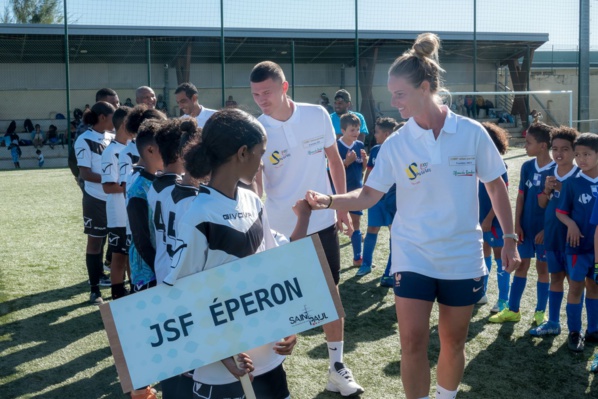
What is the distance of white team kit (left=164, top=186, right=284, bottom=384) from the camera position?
239cm

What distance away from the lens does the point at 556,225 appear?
487 cm

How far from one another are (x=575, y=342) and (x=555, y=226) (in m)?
0.86

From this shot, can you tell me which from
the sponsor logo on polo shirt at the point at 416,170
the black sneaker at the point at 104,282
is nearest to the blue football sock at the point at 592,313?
the sponsor logo on polo shirt at the point at 416,170

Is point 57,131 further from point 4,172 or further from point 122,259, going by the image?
point 122,259

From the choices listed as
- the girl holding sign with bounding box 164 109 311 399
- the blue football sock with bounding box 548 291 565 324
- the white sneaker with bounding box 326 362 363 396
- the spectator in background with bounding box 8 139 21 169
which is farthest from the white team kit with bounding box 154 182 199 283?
the spectator in background with bounding box 8 139 21 169

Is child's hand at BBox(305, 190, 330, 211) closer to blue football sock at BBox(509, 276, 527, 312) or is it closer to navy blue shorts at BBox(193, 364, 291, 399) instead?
navy blue shorts at BBox(193, 364, 291, 399)

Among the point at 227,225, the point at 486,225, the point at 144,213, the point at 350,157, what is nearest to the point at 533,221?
the point at 486,225

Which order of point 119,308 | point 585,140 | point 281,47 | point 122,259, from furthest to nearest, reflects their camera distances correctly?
1. point 281,47
2. point 122,259
3. point 585,140
4. point 119,308

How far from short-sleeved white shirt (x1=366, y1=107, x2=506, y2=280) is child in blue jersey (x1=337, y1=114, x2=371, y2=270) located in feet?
13.6

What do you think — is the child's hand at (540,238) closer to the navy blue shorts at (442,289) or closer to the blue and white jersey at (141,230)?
the navy blue shorts at (442,289)

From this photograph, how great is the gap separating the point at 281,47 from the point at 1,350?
21202mm

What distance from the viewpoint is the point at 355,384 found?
13.2 feet

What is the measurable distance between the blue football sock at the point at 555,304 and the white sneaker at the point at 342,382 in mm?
1846

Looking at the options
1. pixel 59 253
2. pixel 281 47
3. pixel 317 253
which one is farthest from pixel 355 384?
pixel 281 47
